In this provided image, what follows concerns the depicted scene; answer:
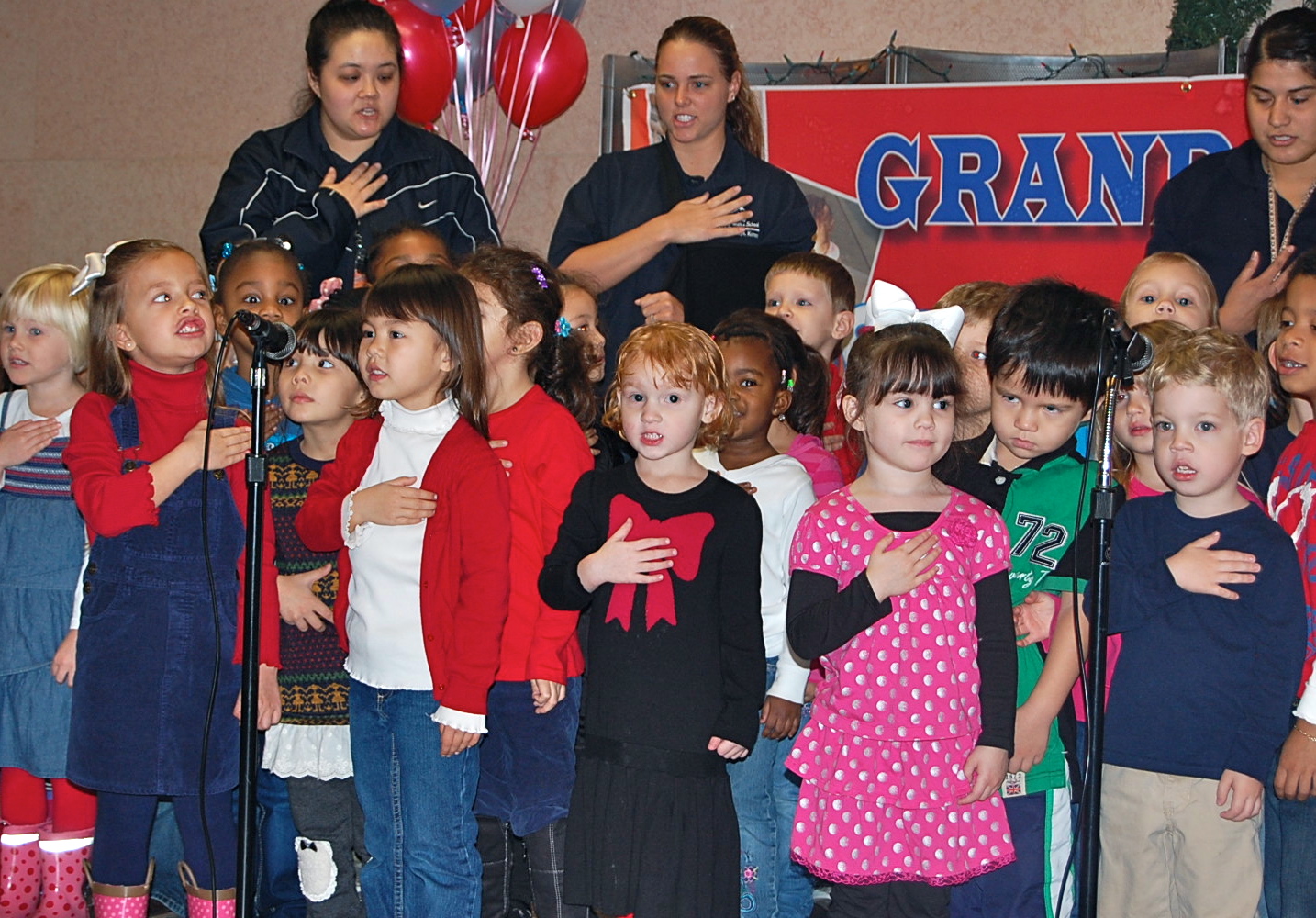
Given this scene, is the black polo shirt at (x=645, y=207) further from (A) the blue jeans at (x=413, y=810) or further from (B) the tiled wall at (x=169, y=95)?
(B) the tiled wall at (x=169, y=95)

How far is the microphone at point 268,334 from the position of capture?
2.23m

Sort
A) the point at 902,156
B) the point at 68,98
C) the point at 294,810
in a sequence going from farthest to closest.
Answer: the point at 68,98, the point at 902,156, the point at 294,810

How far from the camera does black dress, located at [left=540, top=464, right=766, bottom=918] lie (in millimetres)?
2221

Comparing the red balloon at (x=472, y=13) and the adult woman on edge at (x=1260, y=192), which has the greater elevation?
the red balloon at (x=472, y=13)

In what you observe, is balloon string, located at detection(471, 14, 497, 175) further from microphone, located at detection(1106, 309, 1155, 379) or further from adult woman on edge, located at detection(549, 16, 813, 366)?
microphone, located at detection(1106, 309, 1155, 379)

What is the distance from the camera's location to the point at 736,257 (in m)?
3.42

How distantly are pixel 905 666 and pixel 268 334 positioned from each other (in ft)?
4.04

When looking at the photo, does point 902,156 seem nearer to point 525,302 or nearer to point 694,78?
point 694,78

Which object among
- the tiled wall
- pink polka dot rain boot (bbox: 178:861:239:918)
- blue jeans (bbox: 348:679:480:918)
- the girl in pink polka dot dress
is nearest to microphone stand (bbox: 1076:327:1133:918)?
the girl in pink polka dot dress

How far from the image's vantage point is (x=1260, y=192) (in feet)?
10.6

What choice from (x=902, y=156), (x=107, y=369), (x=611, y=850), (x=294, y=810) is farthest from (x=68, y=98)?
(x=611, y=850)

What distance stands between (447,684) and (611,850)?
1.35 ft

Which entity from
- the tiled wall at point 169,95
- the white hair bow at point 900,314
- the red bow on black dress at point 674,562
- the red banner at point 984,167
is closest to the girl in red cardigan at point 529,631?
the red bow on black dress at point 674,562

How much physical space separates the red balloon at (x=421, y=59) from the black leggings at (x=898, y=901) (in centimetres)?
326
